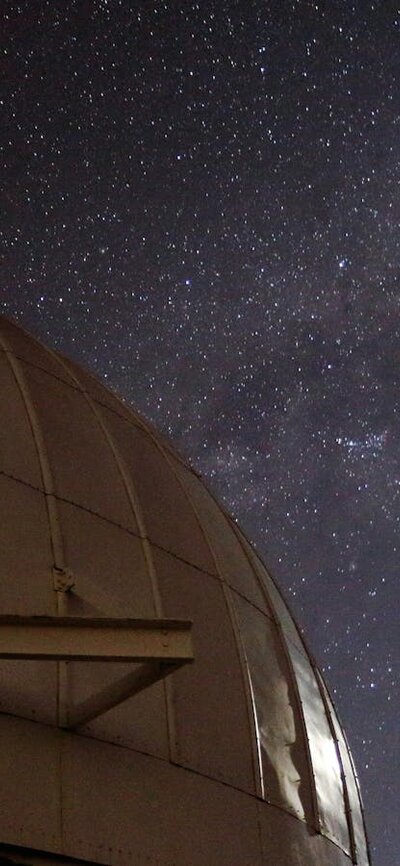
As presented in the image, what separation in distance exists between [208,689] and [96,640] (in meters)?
1.59

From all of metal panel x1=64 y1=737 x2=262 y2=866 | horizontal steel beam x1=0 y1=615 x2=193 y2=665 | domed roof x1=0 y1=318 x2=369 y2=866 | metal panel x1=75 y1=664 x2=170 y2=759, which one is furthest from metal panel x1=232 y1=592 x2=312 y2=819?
horizontal steel beam x1=0 y1=615 x2=193 y2=665

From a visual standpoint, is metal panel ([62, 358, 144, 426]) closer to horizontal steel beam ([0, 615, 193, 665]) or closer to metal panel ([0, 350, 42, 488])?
metal panel ([0, 350, 42, 488])

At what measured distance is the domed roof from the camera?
5191mm

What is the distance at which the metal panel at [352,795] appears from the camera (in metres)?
7.75

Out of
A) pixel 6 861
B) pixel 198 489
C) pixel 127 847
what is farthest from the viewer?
pixel 198 489

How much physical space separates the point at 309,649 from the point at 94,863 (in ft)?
13.6

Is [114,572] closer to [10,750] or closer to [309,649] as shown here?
[10,750]

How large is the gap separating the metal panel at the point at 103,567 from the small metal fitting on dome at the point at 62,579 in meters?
0.04

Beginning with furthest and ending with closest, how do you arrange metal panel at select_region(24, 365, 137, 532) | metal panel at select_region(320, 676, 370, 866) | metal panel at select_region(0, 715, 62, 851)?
metal panel at select_region(320, 676, 370, 866), metal panel at select_region(24, 365, 137, 532), metal panel at select_region(0, 715, 62, 851)

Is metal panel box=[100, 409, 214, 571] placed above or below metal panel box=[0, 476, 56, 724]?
above

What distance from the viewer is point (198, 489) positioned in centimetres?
845

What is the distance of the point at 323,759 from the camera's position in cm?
738

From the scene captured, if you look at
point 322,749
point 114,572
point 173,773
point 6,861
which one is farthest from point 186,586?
point 6,861

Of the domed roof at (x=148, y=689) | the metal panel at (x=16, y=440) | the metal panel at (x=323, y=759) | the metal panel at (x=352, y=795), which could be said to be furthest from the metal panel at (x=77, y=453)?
the metal panel at (x=352, y=795)
